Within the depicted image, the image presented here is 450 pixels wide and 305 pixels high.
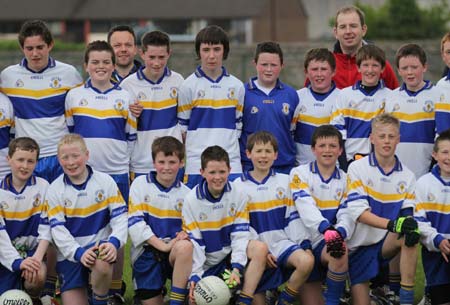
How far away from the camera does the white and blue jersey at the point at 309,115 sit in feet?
23.6

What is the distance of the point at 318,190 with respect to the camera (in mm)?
6480

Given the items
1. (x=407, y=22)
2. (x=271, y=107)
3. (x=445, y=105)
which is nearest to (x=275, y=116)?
(x=271, y=107)

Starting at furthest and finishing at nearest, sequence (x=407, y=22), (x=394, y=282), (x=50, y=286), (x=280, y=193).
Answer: (x=407, y=22) < (x=50, y=286) < (x=394, y=282) < (x=280, y=193)

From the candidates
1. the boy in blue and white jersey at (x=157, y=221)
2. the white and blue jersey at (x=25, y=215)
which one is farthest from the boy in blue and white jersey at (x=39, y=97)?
the boy in blue and white jersey at (x=157, y=221)

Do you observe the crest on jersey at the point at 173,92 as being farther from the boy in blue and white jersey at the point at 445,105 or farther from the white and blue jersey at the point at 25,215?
the boy in blue and white jersey at the point at 445,105

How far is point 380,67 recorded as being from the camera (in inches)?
275

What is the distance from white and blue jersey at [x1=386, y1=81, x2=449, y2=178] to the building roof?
41.1 metres

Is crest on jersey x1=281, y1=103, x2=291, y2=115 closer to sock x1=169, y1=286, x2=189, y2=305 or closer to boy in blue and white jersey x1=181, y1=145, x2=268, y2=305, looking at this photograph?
boy in blue and white jersey x1=181, y1=145, x2=268, y2=305

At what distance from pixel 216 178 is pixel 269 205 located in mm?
475

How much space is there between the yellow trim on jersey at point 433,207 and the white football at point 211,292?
148 centimetres

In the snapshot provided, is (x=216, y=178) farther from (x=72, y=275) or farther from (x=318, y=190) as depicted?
(x=72, y=275)

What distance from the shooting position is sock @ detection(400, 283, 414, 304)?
20.2 ft

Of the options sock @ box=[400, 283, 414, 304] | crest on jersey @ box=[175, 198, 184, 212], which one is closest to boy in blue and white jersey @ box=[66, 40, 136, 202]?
crest on jersey @ box=[175, 198, 184, 212]

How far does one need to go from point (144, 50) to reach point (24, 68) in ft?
3.13
